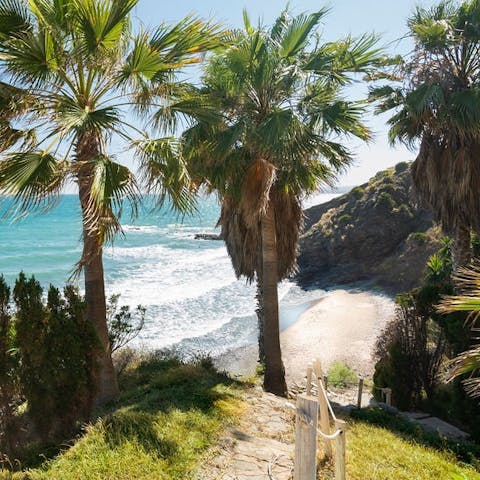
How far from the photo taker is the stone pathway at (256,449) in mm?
5262

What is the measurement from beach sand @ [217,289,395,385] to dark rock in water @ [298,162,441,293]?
422cm

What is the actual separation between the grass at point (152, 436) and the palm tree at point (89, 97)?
1175 millimetres

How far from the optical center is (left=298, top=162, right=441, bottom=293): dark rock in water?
31219mm

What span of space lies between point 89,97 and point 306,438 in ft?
19.7

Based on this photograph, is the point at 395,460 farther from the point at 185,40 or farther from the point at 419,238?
the point at 419,238

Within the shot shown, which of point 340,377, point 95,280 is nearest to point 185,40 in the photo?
point 95,280

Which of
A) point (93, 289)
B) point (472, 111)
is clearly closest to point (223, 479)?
point (93, 289)

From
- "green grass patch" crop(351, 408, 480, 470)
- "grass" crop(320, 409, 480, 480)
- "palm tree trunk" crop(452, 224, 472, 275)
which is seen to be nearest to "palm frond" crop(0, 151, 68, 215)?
"grass" crop(320, 409, 480, 480)

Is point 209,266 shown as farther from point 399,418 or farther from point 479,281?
point 479,281

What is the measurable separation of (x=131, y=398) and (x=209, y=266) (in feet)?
111

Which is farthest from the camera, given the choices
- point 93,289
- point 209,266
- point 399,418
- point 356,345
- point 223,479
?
point 209,266

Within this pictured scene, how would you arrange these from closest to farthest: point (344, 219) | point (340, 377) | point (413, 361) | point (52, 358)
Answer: point (52, 358) < point (413, 361) < point (340, 377) < point (344, 219)

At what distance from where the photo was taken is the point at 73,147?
6953 millimetres

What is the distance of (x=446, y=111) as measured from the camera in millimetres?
10938
